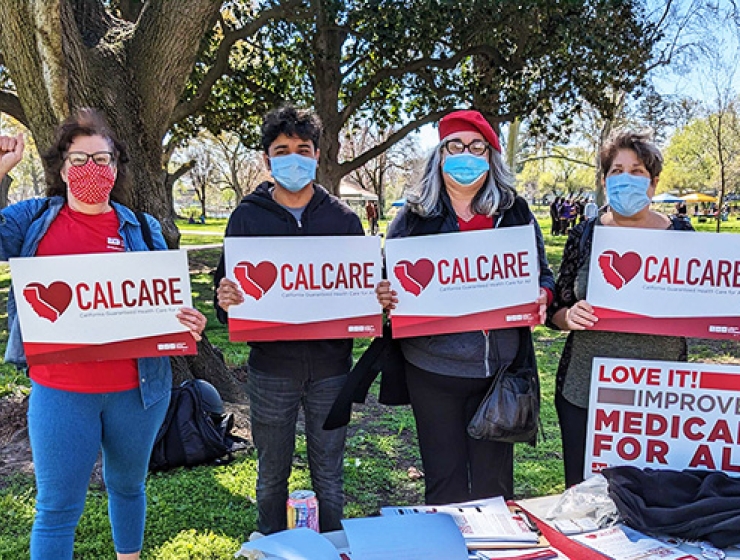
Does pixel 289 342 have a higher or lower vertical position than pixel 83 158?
lower

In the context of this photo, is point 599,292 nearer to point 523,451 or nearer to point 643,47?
point 523,451

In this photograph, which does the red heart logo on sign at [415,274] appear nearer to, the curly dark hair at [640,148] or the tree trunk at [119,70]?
the curly dark hair at [640,148]

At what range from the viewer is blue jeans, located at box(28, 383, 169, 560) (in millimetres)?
2387

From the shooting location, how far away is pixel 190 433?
445cm

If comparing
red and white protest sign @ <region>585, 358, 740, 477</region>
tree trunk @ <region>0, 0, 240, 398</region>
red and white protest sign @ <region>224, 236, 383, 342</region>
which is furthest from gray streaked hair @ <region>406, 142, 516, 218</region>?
tree trunk @ <region>0, 0, 240, 398</region>

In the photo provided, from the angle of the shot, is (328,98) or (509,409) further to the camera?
(328,98)

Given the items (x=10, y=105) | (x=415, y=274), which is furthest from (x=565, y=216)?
(x=415, y=274)

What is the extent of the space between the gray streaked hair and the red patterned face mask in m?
1.31

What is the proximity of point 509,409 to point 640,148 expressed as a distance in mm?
1285

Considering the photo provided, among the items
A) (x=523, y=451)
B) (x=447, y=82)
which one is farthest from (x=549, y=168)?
(x=523, y=451)

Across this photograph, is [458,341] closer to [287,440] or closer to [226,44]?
[287,440]

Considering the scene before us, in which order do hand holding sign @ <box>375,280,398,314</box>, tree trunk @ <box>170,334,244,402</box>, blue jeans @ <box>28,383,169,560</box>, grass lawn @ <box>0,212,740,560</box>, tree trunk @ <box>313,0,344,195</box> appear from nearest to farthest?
blue jeans @ <box>28,383,169,560</box> → hand holding sign @ <box>375,280,398,314</box> → grass lawn @ <box>0,212,740,560</box> → tree trunk @ <box>170,334,244,402</box> → tree trunk @ <box>313,0,344,195</box>

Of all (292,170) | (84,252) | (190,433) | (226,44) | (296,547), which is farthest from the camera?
(226,44)

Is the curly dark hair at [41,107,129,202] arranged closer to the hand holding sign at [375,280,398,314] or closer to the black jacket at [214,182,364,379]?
the black jacket at [214,182,364,379]
